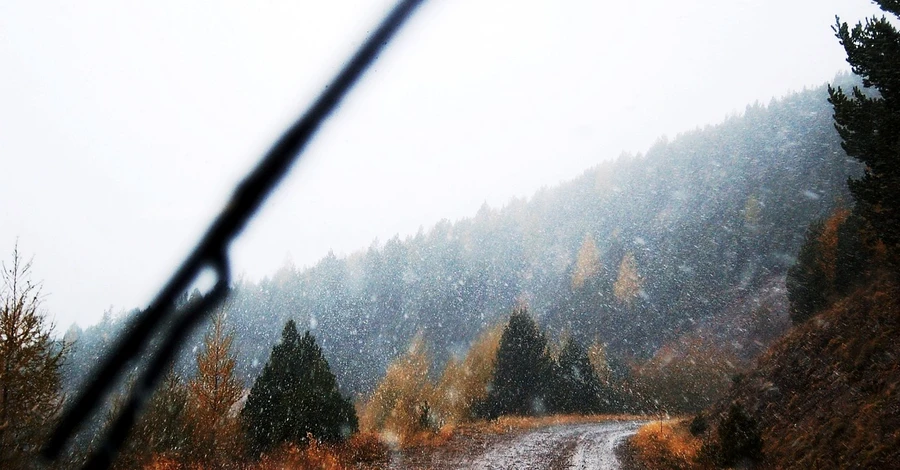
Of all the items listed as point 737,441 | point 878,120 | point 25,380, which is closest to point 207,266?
point 25,380

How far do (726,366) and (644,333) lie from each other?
1685cm

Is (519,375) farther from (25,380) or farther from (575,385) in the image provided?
(25,380)

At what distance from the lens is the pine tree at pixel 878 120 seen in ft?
29.9

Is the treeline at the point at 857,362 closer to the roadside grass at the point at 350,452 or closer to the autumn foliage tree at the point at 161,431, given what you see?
the roadside grass at the point at 350,452

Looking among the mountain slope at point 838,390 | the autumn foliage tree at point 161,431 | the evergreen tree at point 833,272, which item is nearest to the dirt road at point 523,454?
the mountain slope at point 838,390

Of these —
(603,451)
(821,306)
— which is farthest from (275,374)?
(821,306)

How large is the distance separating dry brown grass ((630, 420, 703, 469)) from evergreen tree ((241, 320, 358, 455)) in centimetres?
1020

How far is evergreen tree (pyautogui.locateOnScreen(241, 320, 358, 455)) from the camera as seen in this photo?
1473 centimetres

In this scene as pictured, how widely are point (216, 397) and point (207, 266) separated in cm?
689

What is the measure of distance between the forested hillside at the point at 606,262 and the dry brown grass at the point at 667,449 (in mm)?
53798

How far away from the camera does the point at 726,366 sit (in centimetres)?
5656

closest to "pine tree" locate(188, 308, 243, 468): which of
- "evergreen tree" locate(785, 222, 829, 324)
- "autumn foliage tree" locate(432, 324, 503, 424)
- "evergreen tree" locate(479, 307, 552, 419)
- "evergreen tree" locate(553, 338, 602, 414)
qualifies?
"autumn foliage tree" locate(432, 324, 503, 424)

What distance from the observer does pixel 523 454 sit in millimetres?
13094

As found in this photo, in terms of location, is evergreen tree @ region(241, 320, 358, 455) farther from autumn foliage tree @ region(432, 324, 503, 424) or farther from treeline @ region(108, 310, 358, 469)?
autumn foliage tree @ region(432, 324, 503, 424)
